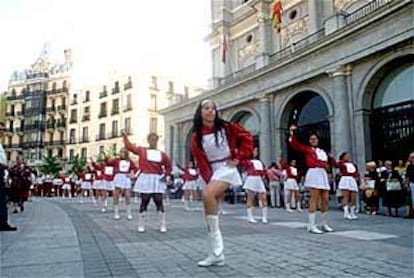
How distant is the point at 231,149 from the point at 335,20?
17.8m

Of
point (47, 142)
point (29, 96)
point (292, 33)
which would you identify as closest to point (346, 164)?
point (292, 33)

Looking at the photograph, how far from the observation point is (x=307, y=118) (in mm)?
24812

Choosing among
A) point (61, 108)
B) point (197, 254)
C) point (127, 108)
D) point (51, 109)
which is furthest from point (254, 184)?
point (51, 109)

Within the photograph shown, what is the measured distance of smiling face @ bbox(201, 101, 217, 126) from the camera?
5668 mm

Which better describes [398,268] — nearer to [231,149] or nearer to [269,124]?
[231,149]

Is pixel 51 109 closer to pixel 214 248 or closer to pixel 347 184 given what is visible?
pixel 347 184

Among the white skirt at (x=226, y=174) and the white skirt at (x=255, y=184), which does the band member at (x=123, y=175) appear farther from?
the white skirt at (x=226, y=174)

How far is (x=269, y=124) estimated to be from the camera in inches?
1005

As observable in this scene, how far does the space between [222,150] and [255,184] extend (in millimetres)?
7235

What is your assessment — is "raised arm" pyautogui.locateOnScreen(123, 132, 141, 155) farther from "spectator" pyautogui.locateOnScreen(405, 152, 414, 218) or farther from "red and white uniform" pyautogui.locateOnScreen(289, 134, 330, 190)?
"spectator" pyautogui.locateOnScreen(405, 152, 414, 218)

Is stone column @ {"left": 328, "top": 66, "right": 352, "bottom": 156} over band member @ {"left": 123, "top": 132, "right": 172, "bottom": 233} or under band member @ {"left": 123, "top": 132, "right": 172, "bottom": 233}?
over

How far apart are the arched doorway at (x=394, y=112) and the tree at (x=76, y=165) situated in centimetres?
5211

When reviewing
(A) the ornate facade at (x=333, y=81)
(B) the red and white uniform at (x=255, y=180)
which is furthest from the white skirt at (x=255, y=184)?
(A) the ornate facade at (x=333, y=81)

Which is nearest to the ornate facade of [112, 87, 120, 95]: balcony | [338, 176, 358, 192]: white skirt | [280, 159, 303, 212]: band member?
[280, 159, 303, 212]: band member
